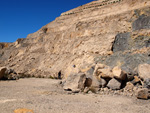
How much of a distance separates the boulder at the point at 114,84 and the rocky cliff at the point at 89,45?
1450 mm

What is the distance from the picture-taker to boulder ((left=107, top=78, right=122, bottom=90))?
7628mm

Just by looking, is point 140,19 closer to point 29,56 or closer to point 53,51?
point 53,51

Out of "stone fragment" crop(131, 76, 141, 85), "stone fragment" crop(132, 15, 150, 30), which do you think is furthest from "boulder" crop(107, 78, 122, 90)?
"stone fragment" crop(132, 15, 150, 30)

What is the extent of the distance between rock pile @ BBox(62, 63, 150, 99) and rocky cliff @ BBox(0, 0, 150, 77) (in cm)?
104

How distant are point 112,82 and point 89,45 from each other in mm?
8381

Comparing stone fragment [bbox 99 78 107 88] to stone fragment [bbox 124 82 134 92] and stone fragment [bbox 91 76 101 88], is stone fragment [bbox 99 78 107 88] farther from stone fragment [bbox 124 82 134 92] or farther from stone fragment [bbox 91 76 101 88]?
stone fragment [bbox 124 82 134 92]

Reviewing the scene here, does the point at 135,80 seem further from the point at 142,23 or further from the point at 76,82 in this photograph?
the point at 142,23

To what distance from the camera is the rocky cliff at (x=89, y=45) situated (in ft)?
38.5

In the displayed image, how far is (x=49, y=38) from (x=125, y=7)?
40.2ft

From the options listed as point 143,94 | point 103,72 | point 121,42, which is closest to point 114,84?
point 103,72

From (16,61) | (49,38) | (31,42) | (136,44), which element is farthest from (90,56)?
(31,42)

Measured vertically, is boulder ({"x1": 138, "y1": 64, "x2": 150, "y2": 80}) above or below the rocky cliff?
below

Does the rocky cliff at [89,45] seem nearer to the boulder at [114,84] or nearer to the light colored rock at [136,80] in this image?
the light colored rock at [136,80]

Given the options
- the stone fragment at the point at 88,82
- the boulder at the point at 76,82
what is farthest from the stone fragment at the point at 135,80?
the boulder at the point at 76,82
